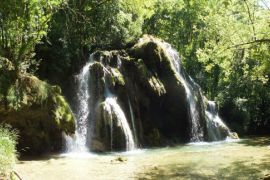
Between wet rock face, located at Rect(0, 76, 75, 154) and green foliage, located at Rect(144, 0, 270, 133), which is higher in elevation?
green foliage, located at Rect(144, 0, 270, 133)

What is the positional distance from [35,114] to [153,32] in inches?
1096

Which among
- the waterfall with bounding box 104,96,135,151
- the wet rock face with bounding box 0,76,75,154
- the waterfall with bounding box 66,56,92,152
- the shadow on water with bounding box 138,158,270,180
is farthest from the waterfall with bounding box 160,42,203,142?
the shadow on water with bounding box 138,158,270,180

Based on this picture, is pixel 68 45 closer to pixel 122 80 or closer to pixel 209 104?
pixel 122 80

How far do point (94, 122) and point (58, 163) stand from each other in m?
5.83

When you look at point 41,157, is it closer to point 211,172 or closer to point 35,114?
point 35,114

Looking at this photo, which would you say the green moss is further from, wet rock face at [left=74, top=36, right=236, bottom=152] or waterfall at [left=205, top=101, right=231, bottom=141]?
waterfall at [left=205, top=101, right=231, bottom=141]

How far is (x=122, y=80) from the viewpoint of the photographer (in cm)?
2305

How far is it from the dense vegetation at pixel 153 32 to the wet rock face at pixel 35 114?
432 millimetres

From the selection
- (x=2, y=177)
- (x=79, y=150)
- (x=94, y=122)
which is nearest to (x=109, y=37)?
(x=94, y=122)

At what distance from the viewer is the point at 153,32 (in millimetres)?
43219

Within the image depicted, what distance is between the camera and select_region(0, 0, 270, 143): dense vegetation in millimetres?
14273

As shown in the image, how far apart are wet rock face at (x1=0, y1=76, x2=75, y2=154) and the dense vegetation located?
1.42 ft

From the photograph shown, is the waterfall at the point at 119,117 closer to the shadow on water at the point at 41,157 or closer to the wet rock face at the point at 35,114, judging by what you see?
the wet rock face at the point at 35,114

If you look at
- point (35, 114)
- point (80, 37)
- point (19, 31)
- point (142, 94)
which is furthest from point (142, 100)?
point (19, 31)
